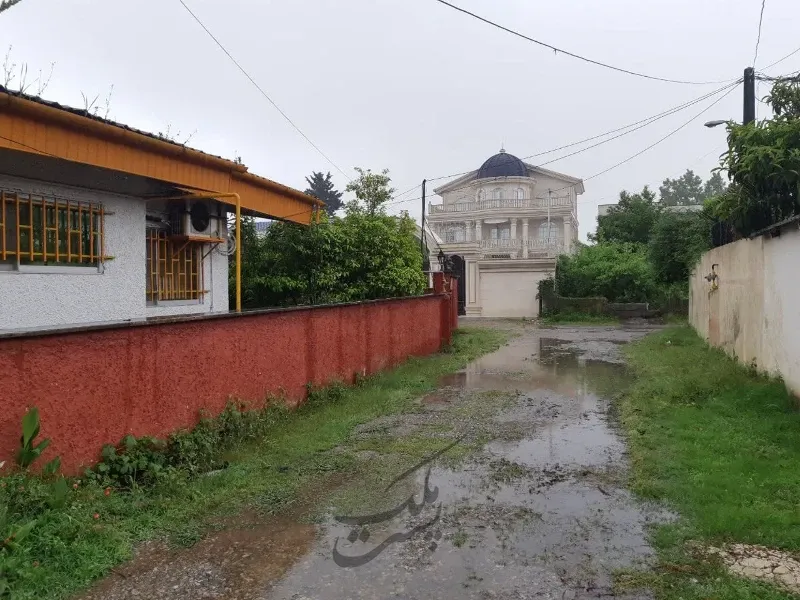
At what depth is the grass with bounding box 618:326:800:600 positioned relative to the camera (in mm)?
3732

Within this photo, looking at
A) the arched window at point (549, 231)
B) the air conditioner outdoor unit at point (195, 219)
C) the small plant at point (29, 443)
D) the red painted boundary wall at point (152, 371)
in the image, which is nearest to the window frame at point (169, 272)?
the air conditioner outdoor unit at point (195, 219)

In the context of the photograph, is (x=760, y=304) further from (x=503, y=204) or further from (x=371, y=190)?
(x=503, y=204)

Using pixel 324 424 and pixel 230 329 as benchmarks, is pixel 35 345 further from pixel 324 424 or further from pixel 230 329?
pixel 324 424

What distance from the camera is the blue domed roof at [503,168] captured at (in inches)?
1678

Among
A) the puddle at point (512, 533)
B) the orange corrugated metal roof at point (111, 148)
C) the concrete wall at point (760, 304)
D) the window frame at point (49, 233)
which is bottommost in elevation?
the puddle at point (512, 533)

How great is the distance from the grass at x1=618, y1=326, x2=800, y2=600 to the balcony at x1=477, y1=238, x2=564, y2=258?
2757cm

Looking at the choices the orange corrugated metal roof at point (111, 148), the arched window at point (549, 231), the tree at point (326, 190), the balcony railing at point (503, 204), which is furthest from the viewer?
the tree at point (326, 190)

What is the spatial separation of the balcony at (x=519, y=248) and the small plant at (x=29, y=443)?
33865mm

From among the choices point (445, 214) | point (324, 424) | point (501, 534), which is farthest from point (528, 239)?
point (501, 534)

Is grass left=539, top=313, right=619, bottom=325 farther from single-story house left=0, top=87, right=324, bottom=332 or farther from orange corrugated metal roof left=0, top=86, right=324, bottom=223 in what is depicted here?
orange corrugated metal roof left=0, top=86, right=324, bottom=223

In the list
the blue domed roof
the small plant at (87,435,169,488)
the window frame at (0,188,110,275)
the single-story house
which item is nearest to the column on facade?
the blue domed roof

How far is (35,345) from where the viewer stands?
450 centimetres

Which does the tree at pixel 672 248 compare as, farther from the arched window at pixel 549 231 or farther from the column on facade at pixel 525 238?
the arched window at pixel 549 231

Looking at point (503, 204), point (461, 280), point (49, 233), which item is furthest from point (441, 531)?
point (503, 204)
